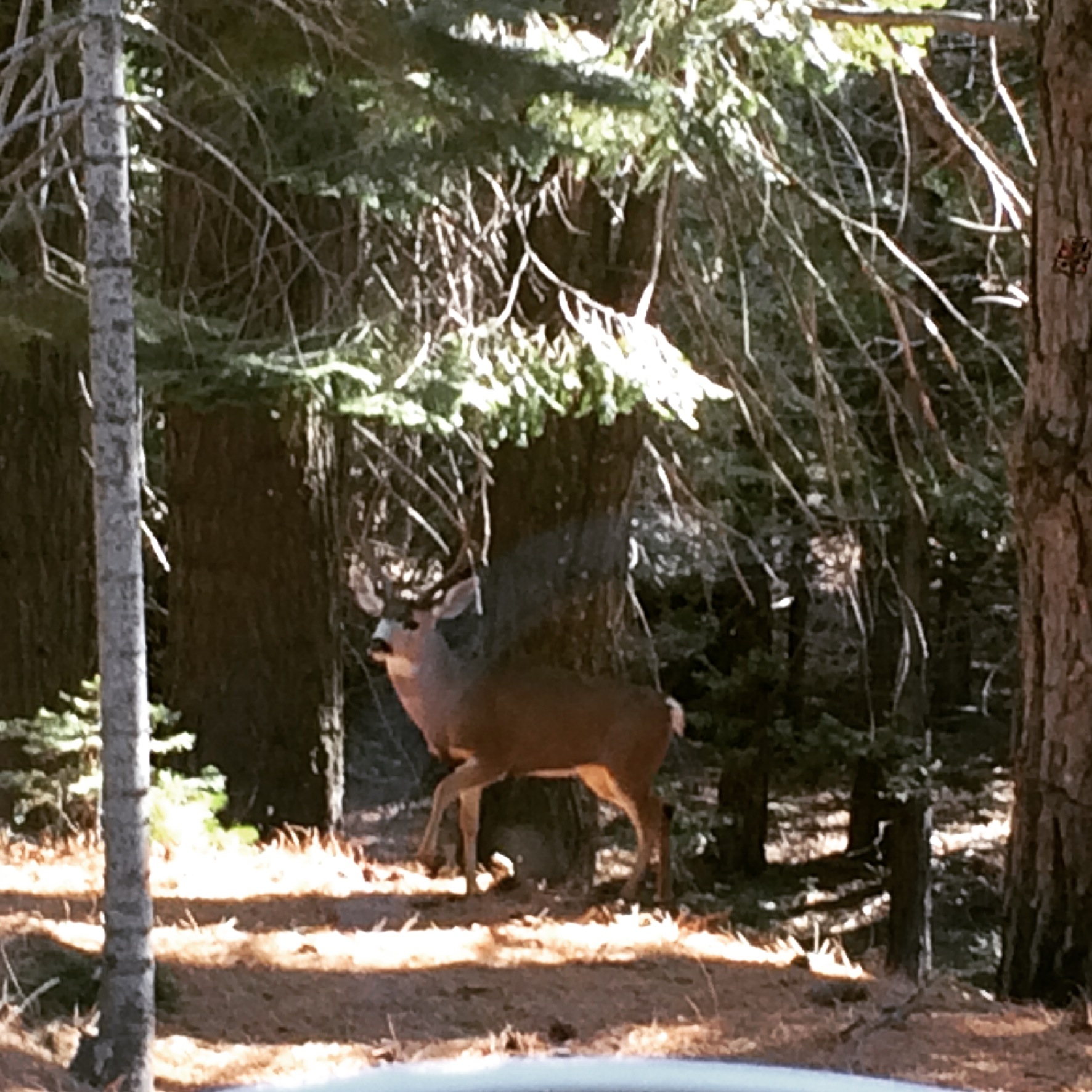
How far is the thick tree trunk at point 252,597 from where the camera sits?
22.8ft

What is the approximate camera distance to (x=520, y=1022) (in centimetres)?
411

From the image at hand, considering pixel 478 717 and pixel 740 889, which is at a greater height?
pixel 478 717

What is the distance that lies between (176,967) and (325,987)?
0.47 meters

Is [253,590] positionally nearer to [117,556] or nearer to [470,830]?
[470,830]

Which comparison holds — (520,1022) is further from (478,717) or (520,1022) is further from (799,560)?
(799,560)

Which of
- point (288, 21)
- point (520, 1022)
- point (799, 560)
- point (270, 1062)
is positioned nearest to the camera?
point (270, 1062)

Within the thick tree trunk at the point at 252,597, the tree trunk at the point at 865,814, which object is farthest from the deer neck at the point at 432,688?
the tree trunk at the point at 865,814

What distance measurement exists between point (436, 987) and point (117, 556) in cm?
184

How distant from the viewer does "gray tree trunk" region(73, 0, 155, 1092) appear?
313cm

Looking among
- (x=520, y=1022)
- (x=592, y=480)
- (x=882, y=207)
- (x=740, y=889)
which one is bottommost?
(x=740, y=889)

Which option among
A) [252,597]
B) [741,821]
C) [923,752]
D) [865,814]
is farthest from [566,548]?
[865,814]

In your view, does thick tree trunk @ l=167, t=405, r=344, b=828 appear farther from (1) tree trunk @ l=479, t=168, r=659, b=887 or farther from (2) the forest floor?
(1) tree trunk @ l=479, t=168, r=659, b=887

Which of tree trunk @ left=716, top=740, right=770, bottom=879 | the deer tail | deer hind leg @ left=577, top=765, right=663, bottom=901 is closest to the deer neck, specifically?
deer hind leg @ left=577, top=765, right=663, bottom=901

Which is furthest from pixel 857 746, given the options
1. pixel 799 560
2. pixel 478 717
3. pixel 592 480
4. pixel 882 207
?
pixel 478 717
